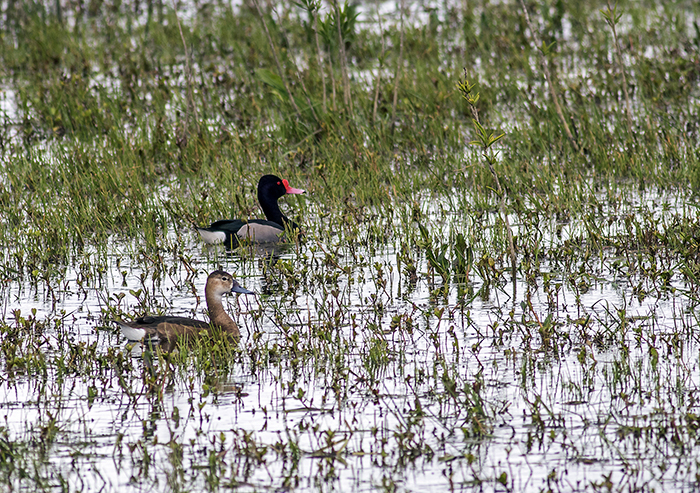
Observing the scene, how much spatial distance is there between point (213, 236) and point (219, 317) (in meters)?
2.12

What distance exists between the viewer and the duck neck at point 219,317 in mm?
6141

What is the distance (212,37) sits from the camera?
53.0 ft

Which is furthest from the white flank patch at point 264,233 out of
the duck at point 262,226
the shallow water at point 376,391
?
the shallow water at point 376,391

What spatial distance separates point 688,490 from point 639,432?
461 mm

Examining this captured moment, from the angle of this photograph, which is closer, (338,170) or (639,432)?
(639,432)

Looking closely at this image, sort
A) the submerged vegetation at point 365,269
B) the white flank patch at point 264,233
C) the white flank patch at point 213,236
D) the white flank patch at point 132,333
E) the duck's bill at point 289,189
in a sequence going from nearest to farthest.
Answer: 1. the submerged vegetation at point 365,269
2. the white flank patch at point 132,333
3. the white flank patch at point 213,236
4. the white flank patch at point 264,233
5. the duck's bill at point 289,189

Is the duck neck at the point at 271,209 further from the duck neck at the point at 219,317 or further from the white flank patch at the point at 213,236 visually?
the duck neck at the point at 219,317

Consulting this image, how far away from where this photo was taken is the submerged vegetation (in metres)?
4.28

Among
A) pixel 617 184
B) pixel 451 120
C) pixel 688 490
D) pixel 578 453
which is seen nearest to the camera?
pixel 688 490

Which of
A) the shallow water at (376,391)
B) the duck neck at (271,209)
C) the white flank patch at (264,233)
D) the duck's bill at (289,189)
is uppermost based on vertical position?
the duck's bill at (289,189)

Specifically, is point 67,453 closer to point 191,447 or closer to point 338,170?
point 191,447

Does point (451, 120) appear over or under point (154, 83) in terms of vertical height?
under

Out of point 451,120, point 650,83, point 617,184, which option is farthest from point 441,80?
point 617,184

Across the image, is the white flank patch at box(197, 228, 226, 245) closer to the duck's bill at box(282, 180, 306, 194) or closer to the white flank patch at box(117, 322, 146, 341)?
the duck's bill at box(282, 180, 306, 194)
